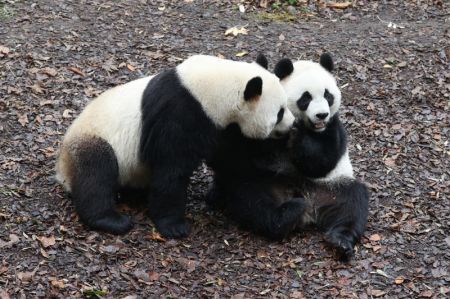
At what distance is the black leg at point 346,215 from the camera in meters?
6.39

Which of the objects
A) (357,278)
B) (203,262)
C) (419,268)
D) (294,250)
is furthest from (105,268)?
(419,268)


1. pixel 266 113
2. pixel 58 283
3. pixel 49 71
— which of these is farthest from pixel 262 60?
pixel 49 71

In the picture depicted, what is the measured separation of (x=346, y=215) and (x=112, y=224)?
2191mm

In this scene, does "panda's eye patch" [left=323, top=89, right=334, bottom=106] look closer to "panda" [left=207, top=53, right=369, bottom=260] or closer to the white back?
"panda" [left=207, top=53, right=369, bottom=260]

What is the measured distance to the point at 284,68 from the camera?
22.1 feet

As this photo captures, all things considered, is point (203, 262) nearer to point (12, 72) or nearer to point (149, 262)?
point (149, 262)

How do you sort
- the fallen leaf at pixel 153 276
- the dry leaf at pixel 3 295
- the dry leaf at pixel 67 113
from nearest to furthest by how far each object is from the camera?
1. the dry leaf at pixel 3 295
2. the fallen leaf at pixel 153 276
3. the dry leaf at pixel 67 113

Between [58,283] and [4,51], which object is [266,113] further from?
[4,51]

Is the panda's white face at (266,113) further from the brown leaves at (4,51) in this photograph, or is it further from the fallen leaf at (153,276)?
the brown leaves at (4,51)

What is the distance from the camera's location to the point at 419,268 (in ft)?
20.4

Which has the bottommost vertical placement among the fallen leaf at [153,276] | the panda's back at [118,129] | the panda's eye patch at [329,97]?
the fallen leaf at [153,276]

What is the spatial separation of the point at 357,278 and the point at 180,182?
5.83 ft

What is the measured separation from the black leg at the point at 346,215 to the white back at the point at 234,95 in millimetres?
896

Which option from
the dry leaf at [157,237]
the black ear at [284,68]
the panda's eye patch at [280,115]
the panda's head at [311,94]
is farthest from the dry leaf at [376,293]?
the black ear at [284,68]
